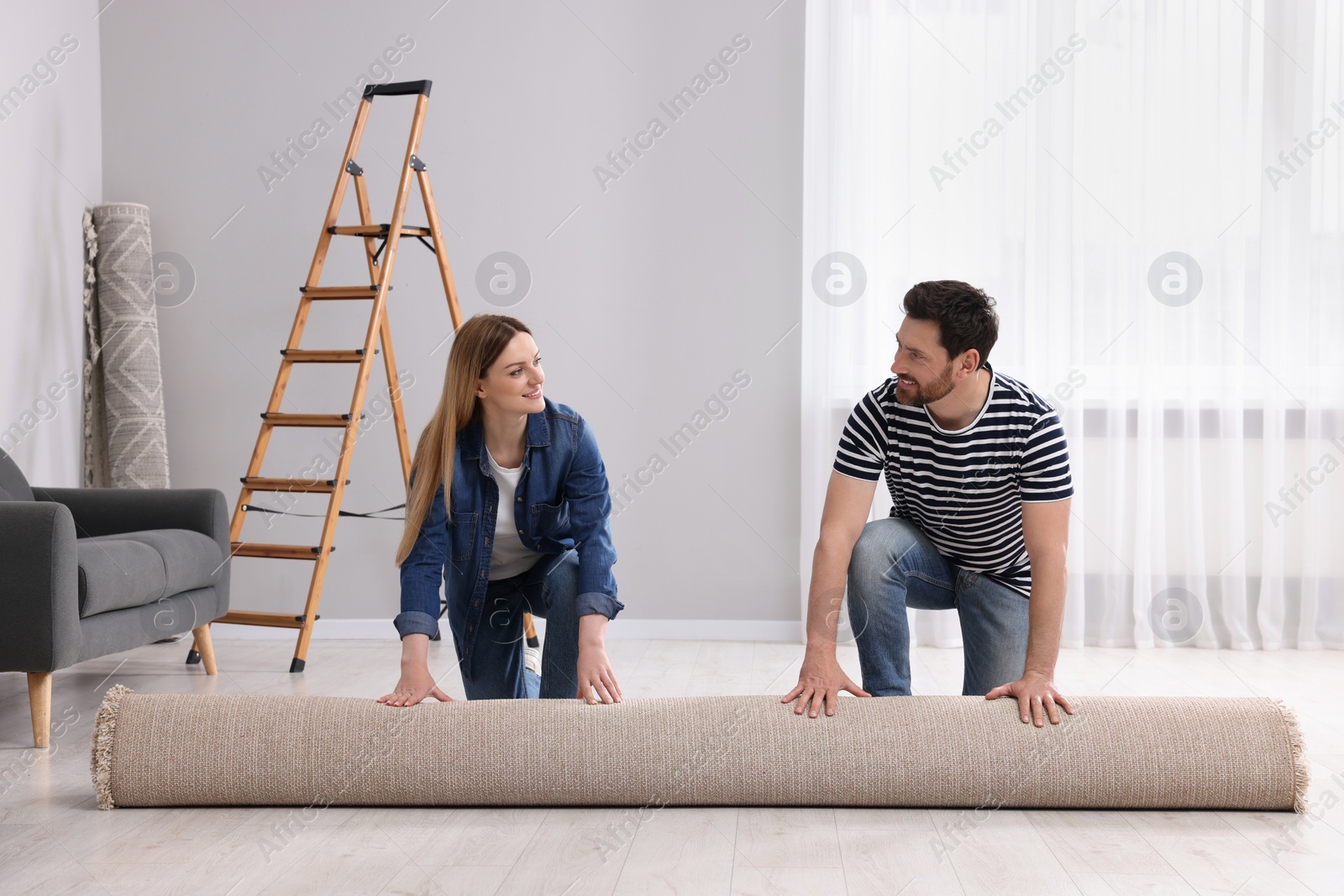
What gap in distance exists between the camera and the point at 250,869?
160 cm

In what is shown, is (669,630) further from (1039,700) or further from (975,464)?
(1039,700)

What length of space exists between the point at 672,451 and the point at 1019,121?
1624mm

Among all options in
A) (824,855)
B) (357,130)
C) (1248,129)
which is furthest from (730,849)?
(1248,129)

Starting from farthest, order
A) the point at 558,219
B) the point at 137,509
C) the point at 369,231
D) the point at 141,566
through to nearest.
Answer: the point at 558,219, the point at 369,231, the point at 137,509, the point at 141,566


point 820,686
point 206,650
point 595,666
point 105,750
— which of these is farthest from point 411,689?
point 206,650

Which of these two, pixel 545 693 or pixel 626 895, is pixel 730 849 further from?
pixel 545 693

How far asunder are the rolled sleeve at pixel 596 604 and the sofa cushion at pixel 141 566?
4.08ft

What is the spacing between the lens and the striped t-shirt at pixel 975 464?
6.46 feet

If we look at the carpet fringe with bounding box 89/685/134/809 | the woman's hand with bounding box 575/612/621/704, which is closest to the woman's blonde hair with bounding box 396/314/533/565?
the woman's hand with bounding box 575/612/621/704

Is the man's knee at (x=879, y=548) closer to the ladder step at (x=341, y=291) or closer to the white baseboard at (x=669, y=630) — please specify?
the white baseboard at (x=669, y=630)

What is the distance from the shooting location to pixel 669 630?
3873 millimetres

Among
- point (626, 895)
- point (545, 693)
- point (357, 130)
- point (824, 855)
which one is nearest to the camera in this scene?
point (626, 895)

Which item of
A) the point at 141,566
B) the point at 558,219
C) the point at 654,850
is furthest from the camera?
the point at 558,219

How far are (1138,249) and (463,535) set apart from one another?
2.67m
